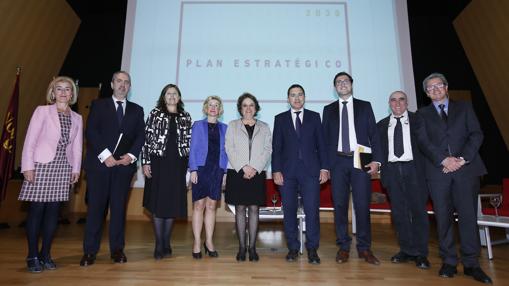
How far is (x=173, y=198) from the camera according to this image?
2.55 m

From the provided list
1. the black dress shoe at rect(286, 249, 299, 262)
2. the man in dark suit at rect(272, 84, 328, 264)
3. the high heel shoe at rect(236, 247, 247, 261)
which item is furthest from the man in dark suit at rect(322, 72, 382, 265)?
the high heel shoe at rect(236, 247, 247, 261)

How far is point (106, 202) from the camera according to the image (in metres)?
2.46

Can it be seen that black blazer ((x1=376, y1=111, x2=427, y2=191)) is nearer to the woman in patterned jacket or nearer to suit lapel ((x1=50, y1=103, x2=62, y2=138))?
the woman in patterned jacket

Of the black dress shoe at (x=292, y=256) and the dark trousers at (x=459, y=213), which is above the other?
the dark trousers at (x=459, y=213)

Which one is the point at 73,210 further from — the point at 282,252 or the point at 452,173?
the point at 452,173

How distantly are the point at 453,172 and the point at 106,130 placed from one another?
2.59 metres

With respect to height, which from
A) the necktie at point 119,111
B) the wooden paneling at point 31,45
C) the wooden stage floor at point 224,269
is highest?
the wooden paneling at point 31,45

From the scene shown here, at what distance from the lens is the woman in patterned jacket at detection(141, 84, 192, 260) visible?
2.54 metres

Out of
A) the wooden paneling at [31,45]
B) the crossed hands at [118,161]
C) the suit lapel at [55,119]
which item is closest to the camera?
the suit lapel at [55,119]

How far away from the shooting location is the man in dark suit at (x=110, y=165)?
7.88 feet

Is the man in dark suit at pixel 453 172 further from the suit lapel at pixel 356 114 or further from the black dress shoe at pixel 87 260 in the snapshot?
the black dress shoe at pixel 87 260

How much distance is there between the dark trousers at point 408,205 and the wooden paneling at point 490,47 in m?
4.03

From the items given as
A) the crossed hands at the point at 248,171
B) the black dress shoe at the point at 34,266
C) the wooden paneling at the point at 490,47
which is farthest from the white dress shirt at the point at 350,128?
the wooden paneling at the point at 490,47

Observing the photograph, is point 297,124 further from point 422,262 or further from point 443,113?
point 422,262
